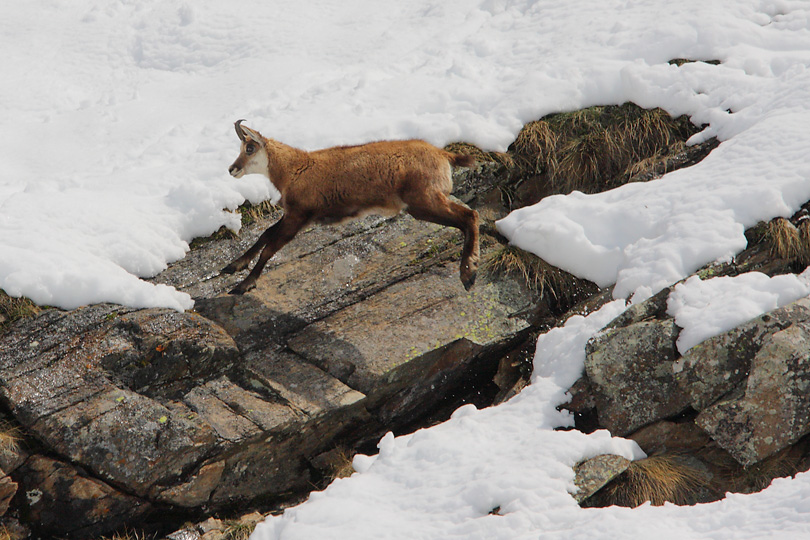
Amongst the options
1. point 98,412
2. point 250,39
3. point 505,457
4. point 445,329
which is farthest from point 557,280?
point 250,39

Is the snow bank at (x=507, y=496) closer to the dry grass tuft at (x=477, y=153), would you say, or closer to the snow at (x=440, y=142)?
the snow at (x=440, y=142)

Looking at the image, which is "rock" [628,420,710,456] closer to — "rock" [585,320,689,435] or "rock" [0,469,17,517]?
"rock" [585,320,689,435]

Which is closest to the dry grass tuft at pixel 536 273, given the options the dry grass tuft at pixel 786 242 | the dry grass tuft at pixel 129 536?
the dry grass tuft at pixel 786 242

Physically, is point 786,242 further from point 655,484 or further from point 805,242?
point 655,484

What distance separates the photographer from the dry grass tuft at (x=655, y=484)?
500cm

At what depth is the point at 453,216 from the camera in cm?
713

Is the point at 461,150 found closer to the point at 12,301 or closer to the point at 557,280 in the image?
the point at 557,280

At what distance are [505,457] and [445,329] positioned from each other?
179 centimetres

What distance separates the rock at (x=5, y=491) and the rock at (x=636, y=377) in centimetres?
463

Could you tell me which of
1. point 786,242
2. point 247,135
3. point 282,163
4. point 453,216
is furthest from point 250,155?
point 786,242

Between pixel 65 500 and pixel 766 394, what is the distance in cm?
532

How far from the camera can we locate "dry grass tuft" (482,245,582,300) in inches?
282

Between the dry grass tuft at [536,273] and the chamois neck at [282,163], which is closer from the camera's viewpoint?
the dry grass tuft at [536,273]

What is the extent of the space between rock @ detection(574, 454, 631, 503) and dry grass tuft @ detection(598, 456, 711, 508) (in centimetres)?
8
